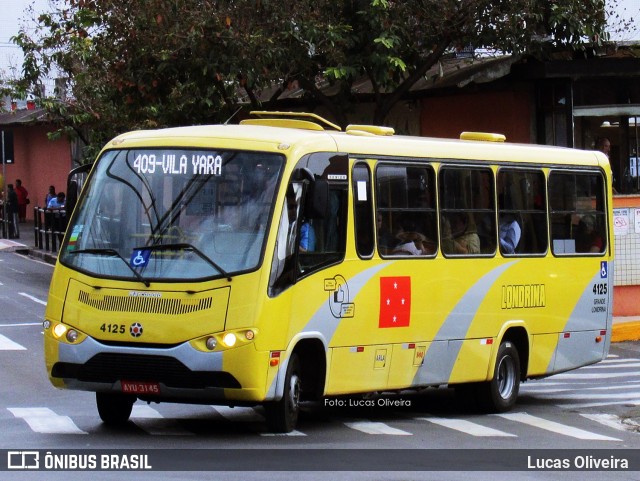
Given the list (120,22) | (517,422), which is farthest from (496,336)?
(120,22)

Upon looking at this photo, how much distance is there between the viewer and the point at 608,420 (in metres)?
13.8

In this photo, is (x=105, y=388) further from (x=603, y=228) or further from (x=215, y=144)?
(x=603, y=228)

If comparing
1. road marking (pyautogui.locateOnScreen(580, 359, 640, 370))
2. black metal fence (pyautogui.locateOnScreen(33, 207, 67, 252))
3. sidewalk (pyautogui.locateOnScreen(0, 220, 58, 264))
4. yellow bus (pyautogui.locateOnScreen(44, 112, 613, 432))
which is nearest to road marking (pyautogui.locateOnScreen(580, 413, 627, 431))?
yellow bus (pyautogui.locateOnScreen(44, 112, 613, 432))

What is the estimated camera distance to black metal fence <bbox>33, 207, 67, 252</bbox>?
35781mm

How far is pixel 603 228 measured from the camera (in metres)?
16.1

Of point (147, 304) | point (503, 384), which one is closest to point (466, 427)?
point (503, 384)

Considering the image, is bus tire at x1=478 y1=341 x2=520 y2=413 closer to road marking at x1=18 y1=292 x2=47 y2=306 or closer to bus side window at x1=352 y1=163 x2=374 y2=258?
bus side window at x1=352 y1=163 x2=374 y2=258

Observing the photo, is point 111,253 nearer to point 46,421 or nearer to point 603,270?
point 46,421

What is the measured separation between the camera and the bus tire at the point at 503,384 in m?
14.1

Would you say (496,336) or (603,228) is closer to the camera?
(496,336)

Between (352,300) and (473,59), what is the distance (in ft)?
45.3

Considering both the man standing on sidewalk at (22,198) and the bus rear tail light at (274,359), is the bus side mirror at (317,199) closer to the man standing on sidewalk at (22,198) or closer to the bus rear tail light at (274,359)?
the bus rear tail light at (274,359)

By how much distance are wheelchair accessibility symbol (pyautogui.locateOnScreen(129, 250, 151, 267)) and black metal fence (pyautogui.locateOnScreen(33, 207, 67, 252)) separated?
2410 centimetres

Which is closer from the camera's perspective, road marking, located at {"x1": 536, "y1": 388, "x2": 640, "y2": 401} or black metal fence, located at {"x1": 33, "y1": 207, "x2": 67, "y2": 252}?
road marking, located at {"x1": 536, "y1": 388, "x2": 640, "y2": 401}
